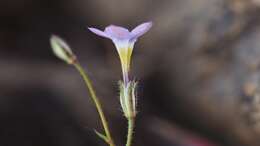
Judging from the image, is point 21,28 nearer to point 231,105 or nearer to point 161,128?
point 161,128

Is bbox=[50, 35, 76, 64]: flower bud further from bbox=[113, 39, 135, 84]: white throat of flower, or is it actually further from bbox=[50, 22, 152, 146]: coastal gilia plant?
bbox=[113, 39, 135, 84]: white throat of flower

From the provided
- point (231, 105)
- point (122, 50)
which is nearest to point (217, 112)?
point (231, 105)

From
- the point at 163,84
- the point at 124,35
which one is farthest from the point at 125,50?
the point at 163,84

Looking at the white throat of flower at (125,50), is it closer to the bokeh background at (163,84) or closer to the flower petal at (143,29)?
the flower petal at (143,29)

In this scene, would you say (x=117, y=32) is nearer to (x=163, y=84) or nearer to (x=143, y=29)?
(x=143, y=29)

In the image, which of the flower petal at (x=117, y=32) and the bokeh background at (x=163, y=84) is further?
the bokeh background at (x=163, y=84)

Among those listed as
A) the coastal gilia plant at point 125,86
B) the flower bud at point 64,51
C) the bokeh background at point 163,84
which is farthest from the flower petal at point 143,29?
the bokeh background at point 163,84
